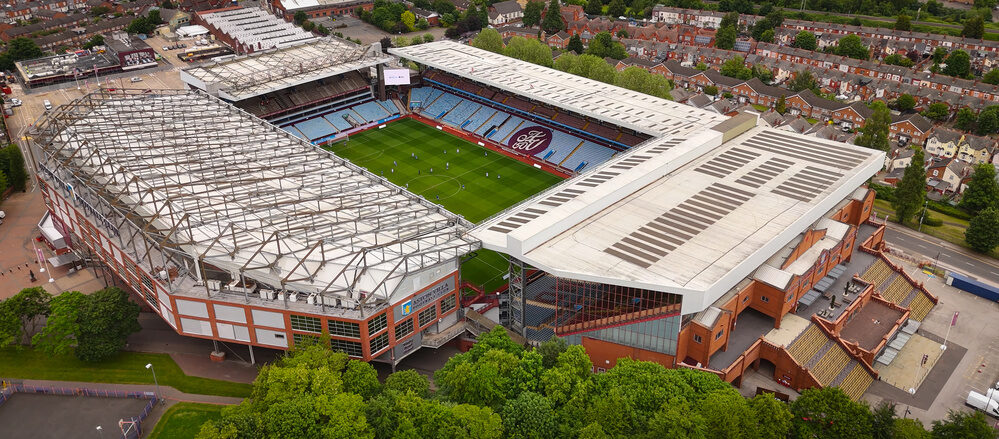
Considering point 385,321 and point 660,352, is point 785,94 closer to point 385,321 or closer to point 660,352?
point 660,352

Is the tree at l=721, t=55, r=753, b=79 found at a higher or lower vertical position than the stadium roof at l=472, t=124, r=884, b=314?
lower

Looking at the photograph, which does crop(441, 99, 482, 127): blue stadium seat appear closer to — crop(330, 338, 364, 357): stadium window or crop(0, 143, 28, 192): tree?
crop(0, 143, 28, 192): tree

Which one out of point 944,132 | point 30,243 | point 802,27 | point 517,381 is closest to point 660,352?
point 517,381

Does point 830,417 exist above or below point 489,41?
below

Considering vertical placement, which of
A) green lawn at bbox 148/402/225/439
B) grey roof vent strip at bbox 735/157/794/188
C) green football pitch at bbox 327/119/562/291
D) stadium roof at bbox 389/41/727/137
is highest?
stadium roof at bbox 389/41/727/137

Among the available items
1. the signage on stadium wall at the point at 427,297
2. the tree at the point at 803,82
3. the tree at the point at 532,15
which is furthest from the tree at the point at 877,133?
the tree at the point at 532,15

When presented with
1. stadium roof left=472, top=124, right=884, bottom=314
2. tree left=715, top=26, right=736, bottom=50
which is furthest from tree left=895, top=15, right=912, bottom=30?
stadium roof left=472, top=124, right=884, bottom=314

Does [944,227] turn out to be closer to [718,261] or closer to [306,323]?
[718,261]

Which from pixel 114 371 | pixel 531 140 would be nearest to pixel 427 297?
pixel 114 371
